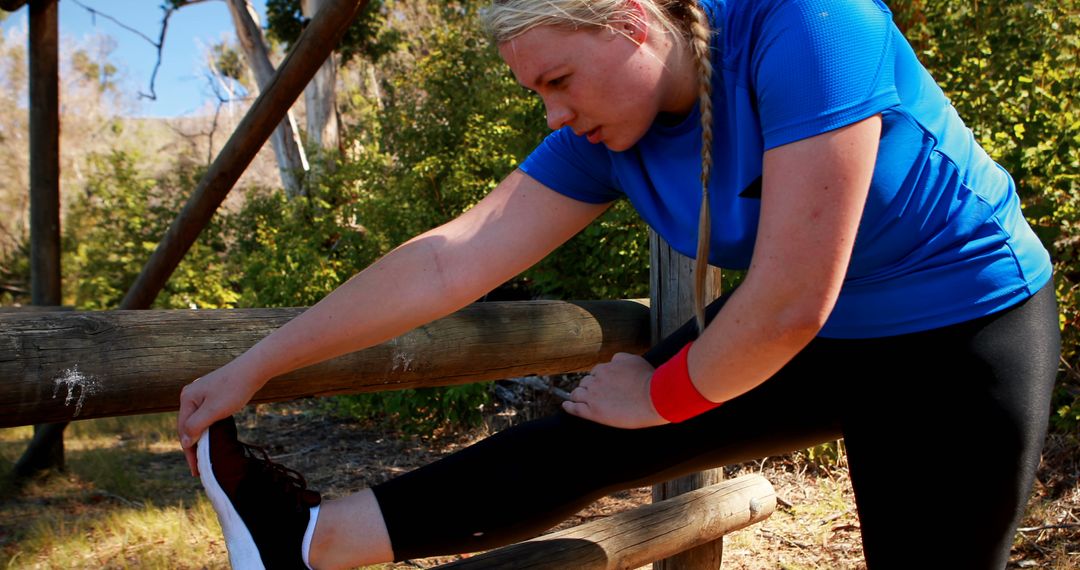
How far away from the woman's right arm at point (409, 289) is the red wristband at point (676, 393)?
17.6 inches

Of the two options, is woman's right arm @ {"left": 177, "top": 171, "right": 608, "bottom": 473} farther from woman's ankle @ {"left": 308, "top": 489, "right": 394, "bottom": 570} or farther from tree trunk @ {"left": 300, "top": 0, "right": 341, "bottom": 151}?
tree trunk @ {"left": 300, "top": 0, "right": 341, "bottom": 151}

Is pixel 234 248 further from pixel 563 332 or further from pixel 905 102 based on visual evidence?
pixel 905 102

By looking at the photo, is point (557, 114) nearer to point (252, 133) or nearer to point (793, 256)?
point (793, 256)

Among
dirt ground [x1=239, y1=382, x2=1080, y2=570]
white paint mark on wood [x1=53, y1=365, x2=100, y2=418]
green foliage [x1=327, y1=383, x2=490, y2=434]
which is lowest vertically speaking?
dirt ground [x1=239, y1=382, x2=1080, y2=570]

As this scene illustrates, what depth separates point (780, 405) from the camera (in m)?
1.64

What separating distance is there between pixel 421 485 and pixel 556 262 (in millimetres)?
4048

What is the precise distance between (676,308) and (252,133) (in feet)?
7.07

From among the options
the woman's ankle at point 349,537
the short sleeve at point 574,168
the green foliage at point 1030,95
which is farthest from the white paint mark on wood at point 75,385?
the green foliage at point 1030,95

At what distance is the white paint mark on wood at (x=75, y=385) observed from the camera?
58.3 inches

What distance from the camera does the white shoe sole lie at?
4.71 feet

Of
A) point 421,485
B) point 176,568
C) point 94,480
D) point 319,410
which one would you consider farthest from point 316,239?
point 421,485

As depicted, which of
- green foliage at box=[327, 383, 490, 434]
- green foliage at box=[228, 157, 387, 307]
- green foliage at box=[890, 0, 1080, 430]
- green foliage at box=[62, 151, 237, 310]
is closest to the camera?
green foliage at box=[890, 0, 1080, 430]

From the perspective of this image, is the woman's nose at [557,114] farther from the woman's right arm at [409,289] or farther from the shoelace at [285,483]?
the shoelace at [285,483]

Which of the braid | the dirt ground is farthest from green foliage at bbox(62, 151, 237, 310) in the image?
the braid
